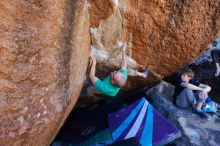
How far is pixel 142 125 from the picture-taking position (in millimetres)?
4562

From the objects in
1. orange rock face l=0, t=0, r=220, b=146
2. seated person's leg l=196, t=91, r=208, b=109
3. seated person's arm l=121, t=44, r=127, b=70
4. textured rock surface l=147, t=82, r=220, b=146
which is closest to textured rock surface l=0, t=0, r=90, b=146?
orange rock face l=0, t=0, r=220, b=146

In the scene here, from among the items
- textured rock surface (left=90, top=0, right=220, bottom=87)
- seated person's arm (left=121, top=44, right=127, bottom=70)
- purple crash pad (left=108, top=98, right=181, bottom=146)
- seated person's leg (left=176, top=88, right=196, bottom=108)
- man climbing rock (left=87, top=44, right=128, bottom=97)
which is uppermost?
textured rock surface (left=90, top=0, right=220, bottom=87)

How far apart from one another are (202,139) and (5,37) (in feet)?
9.05

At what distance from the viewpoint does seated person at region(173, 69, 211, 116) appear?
4844 mm

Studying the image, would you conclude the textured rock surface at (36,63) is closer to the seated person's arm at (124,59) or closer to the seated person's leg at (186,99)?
the seated person's arm at (124,59)

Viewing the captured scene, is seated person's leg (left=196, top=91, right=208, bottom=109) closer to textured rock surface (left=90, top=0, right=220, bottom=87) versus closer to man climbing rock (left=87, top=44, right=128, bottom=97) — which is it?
textured rock surface (left=90, top=0, right=220, bottom=87)

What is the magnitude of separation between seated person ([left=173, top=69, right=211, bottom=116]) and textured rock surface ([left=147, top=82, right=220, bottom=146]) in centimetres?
10

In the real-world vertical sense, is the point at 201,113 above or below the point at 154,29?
below

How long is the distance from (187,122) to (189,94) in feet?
1.58

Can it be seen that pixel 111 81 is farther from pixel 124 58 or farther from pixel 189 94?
pixel 189 94

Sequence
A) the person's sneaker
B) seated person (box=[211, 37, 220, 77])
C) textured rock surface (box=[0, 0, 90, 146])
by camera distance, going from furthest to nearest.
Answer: seated person (box=[211, 37, 220, 77]) < the person's sneaker < textured rock surface (box=[0, 0, 90, 146])

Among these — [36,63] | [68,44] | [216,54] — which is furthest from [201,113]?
[36,63]

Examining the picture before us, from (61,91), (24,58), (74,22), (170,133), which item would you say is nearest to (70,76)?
(61,91)

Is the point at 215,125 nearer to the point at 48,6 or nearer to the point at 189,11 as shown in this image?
the point at 189,11
